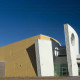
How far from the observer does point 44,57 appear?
3903 cm

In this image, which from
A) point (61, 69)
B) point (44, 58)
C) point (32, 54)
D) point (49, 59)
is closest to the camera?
point (44, 58)

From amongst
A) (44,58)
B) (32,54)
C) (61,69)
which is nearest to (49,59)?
(44,58)

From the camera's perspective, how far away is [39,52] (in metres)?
38.9

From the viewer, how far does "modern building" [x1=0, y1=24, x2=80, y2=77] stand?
121 ft

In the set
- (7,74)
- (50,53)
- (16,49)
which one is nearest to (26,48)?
(16,49)

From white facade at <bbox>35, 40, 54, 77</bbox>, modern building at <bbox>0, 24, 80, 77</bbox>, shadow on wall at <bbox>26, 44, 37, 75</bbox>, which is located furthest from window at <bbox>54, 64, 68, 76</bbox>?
shadow on wall at <bbox>26, 44, 37, 75</bbox>

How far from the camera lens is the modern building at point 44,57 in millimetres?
36919

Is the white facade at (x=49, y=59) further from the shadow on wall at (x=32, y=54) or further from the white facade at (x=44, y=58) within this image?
the shadow on wall at (x=32, y=54)

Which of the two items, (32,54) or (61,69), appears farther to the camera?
(32,54)

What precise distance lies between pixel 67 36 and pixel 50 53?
5.91m

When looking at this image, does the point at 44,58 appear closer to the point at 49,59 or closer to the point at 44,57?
the point at 44,57

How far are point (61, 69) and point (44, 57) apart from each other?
4782 millimetres

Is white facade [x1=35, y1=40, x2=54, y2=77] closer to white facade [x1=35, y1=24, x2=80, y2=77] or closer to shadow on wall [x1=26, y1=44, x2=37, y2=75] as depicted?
white facade [x1=35, y1=24, x2=80, y2=77]

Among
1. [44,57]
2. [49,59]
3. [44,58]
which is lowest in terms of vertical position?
[49,59]
